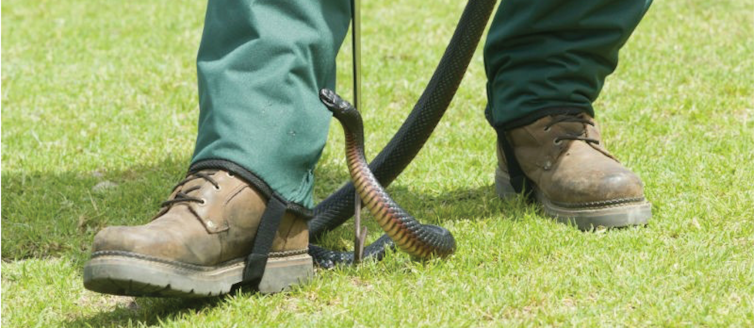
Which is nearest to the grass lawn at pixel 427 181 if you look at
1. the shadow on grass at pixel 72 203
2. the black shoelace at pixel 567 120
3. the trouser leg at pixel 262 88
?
the shadow on grass at pixel 72 203

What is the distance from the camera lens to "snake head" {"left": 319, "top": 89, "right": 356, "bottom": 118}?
95.9 inches

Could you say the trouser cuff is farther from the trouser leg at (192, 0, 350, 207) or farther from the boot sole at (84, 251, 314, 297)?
the boot sole at (84, 251, 314, 297)

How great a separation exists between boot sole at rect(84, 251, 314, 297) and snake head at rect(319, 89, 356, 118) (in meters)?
0.39

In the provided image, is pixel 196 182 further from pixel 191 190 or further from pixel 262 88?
pixel 262 88

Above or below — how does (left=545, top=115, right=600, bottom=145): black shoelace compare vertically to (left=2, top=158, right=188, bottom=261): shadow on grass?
above

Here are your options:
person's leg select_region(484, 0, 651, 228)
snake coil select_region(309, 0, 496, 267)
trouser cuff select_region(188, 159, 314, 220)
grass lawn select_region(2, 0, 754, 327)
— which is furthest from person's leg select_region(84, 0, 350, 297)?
person's leg select_region(484, 0, 651, 228)

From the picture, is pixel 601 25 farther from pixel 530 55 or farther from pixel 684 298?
pixel 684 298

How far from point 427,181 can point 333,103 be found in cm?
122

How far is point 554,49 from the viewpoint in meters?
3.05

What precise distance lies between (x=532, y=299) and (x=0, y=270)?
151cm

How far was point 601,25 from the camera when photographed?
118 inches

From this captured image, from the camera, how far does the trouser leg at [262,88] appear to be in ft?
7.97

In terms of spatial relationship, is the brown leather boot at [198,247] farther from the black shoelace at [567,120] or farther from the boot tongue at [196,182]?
the black shoelace at [567,120]

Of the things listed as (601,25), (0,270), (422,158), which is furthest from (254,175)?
(422,158)
